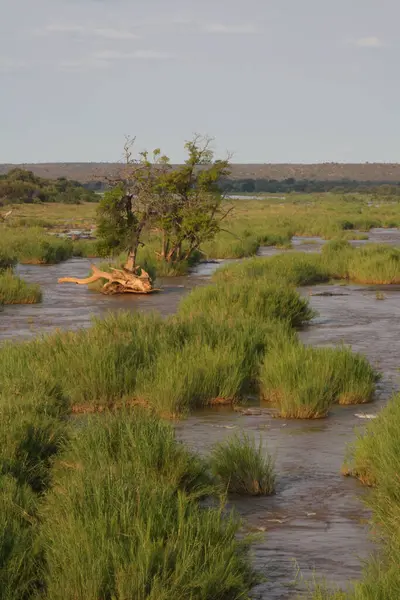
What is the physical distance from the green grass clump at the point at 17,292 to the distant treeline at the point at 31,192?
51478mm

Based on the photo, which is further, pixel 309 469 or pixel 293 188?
pixel 293 188

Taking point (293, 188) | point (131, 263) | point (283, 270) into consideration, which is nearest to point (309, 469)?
point (131, 263)

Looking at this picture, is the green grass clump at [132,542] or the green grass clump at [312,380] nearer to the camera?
the green grass clump at [132,542]

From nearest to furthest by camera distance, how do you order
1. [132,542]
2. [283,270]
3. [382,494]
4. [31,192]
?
[132,542] < [382,494] < [283,270] < [31,192]

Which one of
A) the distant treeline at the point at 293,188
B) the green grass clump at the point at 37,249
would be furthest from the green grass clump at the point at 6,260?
the distant treeline at the point at 293,188

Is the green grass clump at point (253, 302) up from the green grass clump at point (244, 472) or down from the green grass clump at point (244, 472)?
down

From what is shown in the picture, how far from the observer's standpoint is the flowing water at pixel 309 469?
6.87 m

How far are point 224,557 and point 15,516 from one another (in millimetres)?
1435

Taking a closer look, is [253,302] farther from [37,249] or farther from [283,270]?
[37,249]

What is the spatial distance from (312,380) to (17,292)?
13.5 metres

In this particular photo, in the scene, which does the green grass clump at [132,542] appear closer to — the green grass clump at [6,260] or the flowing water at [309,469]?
the flowing water at [309,469]

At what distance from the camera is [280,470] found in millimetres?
9227

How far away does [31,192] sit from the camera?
82312mm

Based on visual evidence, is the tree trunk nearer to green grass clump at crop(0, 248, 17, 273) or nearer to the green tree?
the green tree
